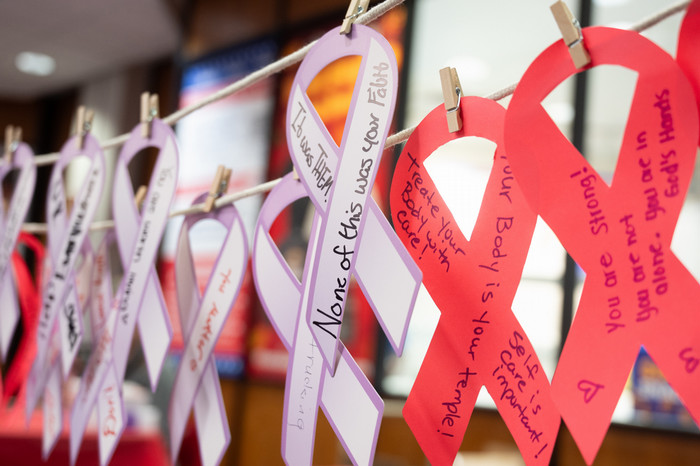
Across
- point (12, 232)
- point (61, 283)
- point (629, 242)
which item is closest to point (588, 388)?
point (629, 242)

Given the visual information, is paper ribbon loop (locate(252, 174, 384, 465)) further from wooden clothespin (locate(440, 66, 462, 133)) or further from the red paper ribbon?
the red paper ribbon

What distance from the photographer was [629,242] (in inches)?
15.5

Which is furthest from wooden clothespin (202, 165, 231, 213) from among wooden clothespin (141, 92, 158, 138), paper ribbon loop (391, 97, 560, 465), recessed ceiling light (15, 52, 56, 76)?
recessed ceiling light (15, 52, 56, 76)

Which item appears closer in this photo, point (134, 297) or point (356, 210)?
point (356, 210)

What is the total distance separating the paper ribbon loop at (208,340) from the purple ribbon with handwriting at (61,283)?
0.21 m

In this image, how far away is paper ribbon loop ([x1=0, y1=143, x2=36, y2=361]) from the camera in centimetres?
101

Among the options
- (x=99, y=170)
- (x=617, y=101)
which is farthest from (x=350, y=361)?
(x=617, y=101)

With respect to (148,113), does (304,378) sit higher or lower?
lower

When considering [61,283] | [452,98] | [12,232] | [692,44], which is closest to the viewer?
[692,44]

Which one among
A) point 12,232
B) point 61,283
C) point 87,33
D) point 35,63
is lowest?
point 61,283

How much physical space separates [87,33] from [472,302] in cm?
418

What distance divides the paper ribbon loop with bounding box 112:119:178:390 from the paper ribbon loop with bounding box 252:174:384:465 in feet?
0.47

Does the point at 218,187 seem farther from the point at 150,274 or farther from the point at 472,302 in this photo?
the point at 472,302

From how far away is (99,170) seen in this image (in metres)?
0.84
